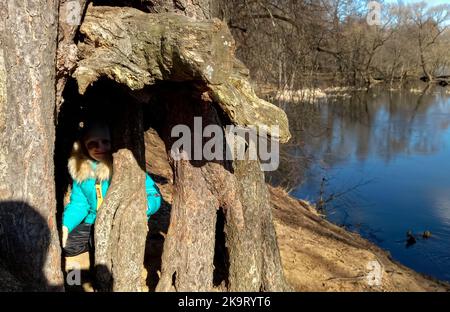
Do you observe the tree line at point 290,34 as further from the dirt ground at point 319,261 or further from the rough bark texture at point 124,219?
the rough bark texture at point 124,219

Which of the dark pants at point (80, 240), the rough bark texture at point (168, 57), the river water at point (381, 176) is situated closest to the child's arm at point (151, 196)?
the dark pants at point (80, 240)

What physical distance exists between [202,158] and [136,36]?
938mm

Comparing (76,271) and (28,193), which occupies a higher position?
(28,193)

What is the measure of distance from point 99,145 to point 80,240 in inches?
28.5

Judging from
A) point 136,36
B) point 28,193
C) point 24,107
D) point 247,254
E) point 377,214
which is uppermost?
point 136,36

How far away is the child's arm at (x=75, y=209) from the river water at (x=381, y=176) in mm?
6695

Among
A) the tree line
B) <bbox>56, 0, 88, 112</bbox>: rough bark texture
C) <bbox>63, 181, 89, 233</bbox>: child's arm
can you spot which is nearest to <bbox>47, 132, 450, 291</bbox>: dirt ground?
<bbox>63, 181, 89, 233</bbox>: child's arm

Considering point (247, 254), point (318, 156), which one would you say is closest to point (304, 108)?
point (318, 156)

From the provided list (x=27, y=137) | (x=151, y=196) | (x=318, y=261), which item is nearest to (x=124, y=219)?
(x=151, y=196)

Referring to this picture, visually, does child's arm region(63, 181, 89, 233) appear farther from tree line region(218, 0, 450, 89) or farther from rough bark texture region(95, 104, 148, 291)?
tree line region(218, 0, 450, 89)

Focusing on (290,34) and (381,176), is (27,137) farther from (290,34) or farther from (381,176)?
(381,176)

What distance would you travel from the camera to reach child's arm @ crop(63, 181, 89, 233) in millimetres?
3279

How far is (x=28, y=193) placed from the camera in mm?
2227
